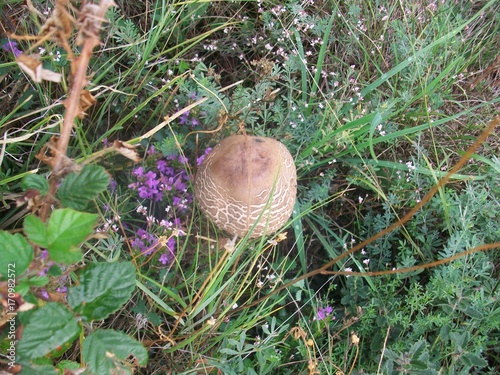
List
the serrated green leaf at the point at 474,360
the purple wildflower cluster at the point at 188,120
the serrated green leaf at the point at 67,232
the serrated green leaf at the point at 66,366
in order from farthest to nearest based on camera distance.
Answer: the purple wildflower cluster at the point at 188,120, the serrated green leaf at the point at 474,360, the serrated green leaf at the point at 66,366, the serrated green leaf at the point at 67,232

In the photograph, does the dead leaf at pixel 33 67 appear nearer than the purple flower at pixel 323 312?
Yes

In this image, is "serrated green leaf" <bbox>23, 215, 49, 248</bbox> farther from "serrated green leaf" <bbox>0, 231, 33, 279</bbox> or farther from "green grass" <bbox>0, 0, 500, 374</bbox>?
"green grass" <bbox>0, 0, 500, 374</bbox>

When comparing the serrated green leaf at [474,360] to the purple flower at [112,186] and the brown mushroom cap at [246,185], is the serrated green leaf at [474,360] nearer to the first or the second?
the brown mushroom cap at [246,185]

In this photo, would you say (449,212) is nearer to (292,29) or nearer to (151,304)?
(292,29)

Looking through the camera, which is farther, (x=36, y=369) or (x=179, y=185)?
(x=179, y=185)

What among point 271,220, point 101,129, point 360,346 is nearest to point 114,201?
point 101,129

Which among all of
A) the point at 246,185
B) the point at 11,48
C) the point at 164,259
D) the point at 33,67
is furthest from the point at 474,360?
the point at 11,48

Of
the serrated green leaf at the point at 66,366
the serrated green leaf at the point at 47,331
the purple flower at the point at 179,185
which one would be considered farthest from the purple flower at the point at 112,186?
the serrated green leaf at the point at 47,331

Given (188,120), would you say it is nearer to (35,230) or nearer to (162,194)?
(162,194)
